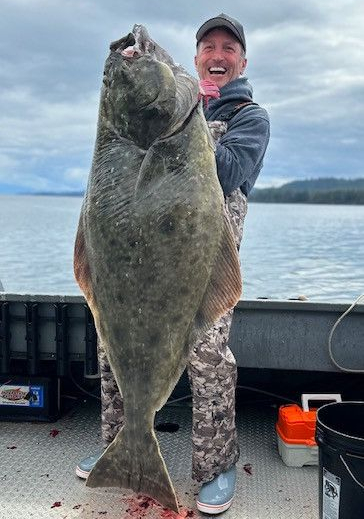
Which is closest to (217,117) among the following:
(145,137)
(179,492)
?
(145,137)

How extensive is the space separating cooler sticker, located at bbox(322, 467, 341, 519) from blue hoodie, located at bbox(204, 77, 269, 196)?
1621 mm

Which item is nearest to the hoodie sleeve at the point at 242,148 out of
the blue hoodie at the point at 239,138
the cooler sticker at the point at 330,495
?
the blue hoodie at the point at 239,138

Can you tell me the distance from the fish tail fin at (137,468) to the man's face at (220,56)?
85.0 inches

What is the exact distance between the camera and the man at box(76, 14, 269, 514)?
3.55 metres

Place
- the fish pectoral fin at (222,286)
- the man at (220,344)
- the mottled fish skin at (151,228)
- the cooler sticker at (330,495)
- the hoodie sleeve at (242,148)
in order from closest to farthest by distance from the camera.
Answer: the mottled fish skin at (151,228)
the fish pectoral fin at (222,286)
the cooler sticker at (330,495)
the hoodie sleeve at (242,148)
the man at (220,344)

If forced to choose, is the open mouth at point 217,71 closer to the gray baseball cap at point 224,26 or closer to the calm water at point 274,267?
the gray baseball cap at point 224,26

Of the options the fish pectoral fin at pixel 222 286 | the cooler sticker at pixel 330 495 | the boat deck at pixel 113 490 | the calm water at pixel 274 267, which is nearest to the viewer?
the fish pectoral fin at pixel 222 286

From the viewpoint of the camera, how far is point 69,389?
18.6 feet

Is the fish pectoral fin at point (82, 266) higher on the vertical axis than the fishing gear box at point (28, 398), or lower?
higher

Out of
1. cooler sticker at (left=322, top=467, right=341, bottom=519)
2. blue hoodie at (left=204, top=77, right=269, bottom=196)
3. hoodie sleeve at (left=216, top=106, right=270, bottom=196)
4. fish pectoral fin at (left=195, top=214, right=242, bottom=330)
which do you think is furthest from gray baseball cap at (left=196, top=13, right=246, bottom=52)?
cooler sticker at (left=322, top=467, right=341, bottom=519)

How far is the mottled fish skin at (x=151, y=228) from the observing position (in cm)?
266

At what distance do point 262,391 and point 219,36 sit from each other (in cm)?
321

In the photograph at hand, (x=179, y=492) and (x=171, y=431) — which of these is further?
(x=171, y=431)

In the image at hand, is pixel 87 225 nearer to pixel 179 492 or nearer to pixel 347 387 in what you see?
pixel 179 492
